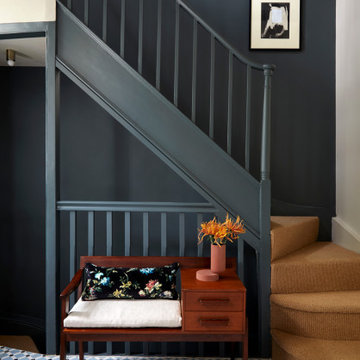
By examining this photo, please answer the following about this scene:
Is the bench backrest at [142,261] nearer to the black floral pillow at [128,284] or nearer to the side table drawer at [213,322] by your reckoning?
the black floral pillow at [128,284]

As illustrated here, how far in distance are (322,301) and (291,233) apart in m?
0.57

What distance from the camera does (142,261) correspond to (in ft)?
8.20

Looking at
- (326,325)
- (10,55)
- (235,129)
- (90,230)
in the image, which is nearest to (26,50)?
(10,55)

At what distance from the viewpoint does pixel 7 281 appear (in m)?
3.65

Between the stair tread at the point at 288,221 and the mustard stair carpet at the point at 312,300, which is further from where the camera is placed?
the stair tread at the point at 288,221

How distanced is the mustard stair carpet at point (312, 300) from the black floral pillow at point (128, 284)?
707 mm

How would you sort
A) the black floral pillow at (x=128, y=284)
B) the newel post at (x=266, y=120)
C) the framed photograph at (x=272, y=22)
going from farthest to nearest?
the framed photograph at (x=272, y=22)
the newel post at (x=266, y=120)
the black floral pillow at (x=128, y=284)

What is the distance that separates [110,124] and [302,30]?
1928 millimetres

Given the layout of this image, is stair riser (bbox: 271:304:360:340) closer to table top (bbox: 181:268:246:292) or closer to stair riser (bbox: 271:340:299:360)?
stair riser (bbox: 271:340:299:360)

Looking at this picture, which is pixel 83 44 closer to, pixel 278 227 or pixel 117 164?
pixel 117 164

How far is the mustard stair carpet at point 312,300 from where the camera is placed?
2.23 metres

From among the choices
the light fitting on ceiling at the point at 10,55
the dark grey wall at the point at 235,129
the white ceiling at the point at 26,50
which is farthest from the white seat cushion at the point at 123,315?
the light fitting on ceiling at the point at 10,55

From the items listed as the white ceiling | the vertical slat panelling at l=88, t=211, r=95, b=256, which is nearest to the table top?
the vertical slat panelling at l=88, t=211, r=95, b=256

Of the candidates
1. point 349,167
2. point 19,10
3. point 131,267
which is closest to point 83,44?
point 19,10
